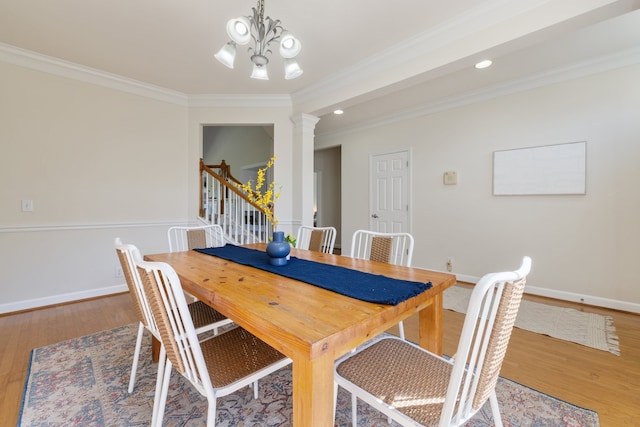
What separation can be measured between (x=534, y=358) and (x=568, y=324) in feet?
2.85

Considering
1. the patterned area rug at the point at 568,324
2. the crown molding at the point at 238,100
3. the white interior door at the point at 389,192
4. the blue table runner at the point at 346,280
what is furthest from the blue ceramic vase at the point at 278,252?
the white interior door at the point at 389,192

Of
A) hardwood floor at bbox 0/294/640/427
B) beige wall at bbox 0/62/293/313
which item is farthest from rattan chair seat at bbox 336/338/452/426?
beige wall at bbox 0/62/293/313

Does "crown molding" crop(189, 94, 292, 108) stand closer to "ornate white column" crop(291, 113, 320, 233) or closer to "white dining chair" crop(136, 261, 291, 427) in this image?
"ornate white column" crop(291, 113, 320, 233)

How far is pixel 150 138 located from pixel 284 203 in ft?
6.16

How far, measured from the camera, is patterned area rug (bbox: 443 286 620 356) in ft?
7.34

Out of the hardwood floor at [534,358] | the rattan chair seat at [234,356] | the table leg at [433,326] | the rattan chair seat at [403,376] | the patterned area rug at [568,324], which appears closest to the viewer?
the rattan chair seat at [403,376]

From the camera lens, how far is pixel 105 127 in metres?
3.27

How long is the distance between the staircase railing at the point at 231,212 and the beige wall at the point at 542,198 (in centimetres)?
235

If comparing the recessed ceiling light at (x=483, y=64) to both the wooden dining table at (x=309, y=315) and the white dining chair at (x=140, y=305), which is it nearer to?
the wooden dining table at (x=309, y=315)

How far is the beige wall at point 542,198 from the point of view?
282 centimetres

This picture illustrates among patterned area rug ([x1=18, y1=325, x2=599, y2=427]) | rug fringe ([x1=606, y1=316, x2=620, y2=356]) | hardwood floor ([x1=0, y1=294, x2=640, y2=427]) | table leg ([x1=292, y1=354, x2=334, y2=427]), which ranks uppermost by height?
table leg ([x1=292, y1=354, x2=334, y2=427])

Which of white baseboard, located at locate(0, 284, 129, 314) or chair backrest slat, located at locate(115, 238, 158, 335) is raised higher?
chair backrest slat, located at locate(115, 238, 158, 335)

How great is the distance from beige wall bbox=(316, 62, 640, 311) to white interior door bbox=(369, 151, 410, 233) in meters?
0.17

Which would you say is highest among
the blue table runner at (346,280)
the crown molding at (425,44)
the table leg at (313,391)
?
the crown molding at (425,44)
